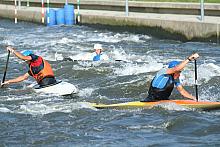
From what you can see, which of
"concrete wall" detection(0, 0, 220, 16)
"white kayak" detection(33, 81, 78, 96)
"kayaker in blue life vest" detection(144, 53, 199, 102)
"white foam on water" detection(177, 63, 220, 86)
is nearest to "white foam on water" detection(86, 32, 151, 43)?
"concrete wall" detection(0, 0, 220, 16)

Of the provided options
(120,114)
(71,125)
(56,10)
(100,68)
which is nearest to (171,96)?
(120,114)

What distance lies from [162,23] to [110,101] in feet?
36.4

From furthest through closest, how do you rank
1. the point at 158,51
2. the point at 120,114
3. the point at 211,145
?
the point at 158,51 → the point at 120,114 → the point at 211,145

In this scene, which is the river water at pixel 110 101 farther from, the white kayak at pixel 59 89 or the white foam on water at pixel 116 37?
the white foam on water at pixel 116 37

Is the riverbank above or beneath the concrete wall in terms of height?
beneath

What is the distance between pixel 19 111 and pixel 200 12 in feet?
42.8

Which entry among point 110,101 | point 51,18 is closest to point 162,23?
point 51,18

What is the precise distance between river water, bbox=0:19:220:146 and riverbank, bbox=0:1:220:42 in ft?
1.42

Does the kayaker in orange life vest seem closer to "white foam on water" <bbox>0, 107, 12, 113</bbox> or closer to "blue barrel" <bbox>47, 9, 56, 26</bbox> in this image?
"white foam on water" <bbox>0, 107, 12, 113</bbox>

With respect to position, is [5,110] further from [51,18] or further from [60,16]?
[51,18]

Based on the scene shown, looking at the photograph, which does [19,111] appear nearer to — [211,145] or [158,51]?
[211,145]

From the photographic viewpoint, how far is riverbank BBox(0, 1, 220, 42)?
22.7m

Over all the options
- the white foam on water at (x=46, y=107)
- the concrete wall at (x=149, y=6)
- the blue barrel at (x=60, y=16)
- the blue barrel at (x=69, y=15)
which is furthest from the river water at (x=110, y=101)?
the blue barrel at (x=60, y=16)

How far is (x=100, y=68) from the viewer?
18.2 metres
